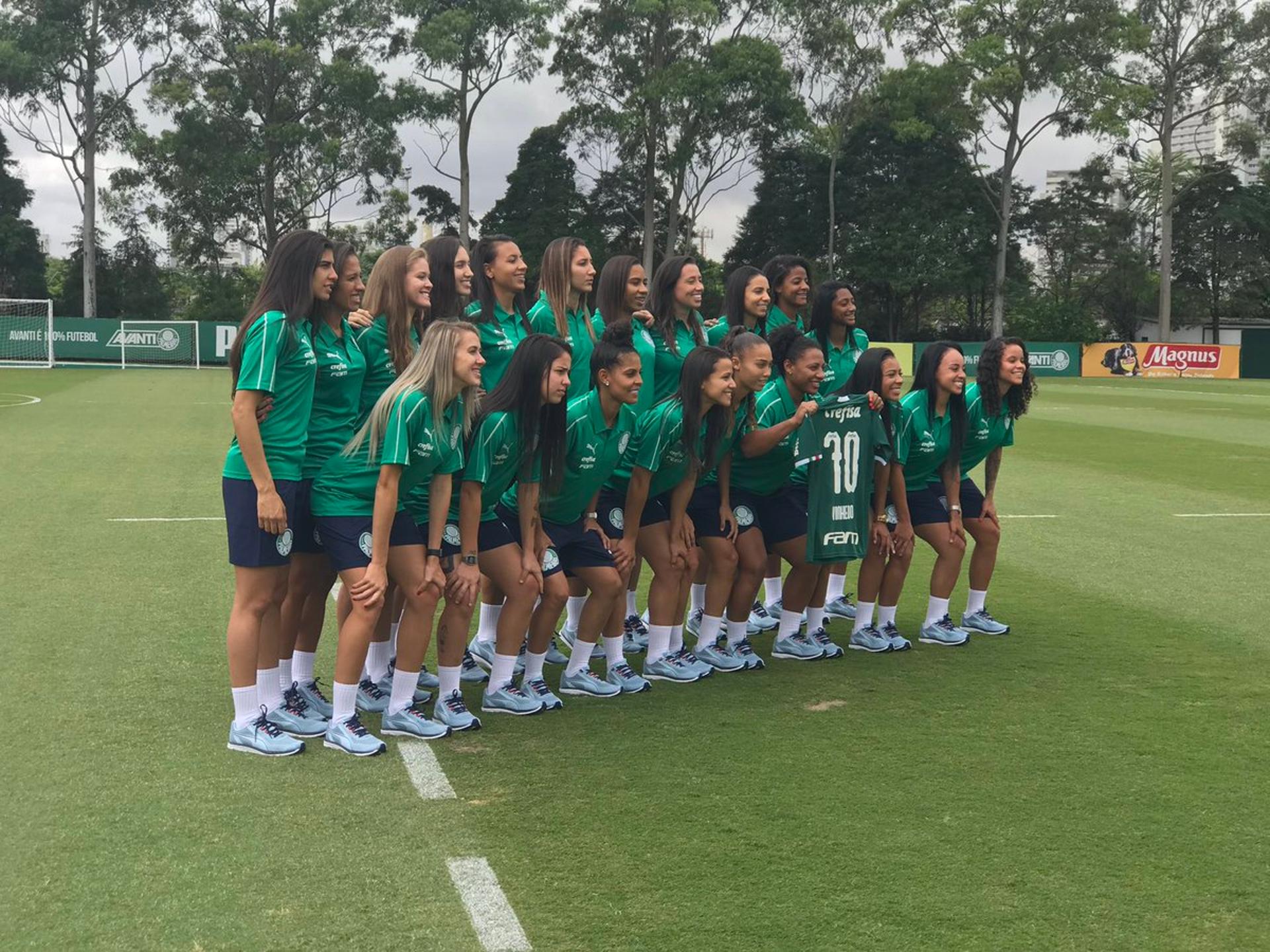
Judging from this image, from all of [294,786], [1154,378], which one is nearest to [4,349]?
[1154,378]

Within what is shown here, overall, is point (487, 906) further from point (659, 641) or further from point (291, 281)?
point (659, 641)

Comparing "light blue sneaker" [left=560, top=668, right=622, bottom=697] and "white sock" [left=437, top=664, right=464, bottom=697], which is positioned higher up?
"white sock" [left=437, top=664, right=464, bottom=697]

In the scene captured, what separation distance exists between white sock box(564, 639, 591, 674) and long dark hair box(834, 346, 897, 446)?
5.99 ft

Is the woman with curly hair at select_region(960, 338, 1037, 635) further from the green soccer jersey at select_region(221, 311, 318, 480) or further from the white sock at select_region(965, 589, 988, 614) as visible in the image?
the green soccer jersey at select_region(221, 311, 318, 480)

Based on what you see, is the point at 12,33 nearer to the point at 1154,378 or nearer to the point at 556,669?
the point at 1154,378

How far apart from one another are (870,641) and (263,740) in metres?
3.23

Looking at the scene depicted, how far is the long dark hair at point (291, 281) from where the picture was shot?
188 inches

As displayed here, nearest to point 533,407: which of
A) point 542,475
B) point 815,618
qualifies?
point 542,475

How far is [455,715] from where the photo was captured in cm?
525

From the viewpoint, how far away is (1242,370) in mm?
44750

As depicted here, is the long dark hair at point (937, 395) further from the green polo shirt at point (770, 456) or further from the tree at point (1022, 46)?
the tree at point (1022, 46)

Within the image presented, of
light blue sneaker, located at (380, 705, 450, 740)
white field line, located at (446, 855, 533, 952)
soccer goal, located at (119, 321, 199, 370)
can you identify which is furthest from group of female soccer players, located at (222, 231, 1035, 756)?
soccer goal, located at (119, 321, 199, 370)

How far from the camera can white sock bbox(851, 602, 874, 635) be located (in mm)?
6832

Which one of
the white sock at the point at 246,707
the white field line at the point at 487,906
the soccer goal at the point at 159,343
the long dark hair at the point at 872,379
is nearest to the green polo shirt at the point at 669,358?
the long dark hair at the point at 872,379
